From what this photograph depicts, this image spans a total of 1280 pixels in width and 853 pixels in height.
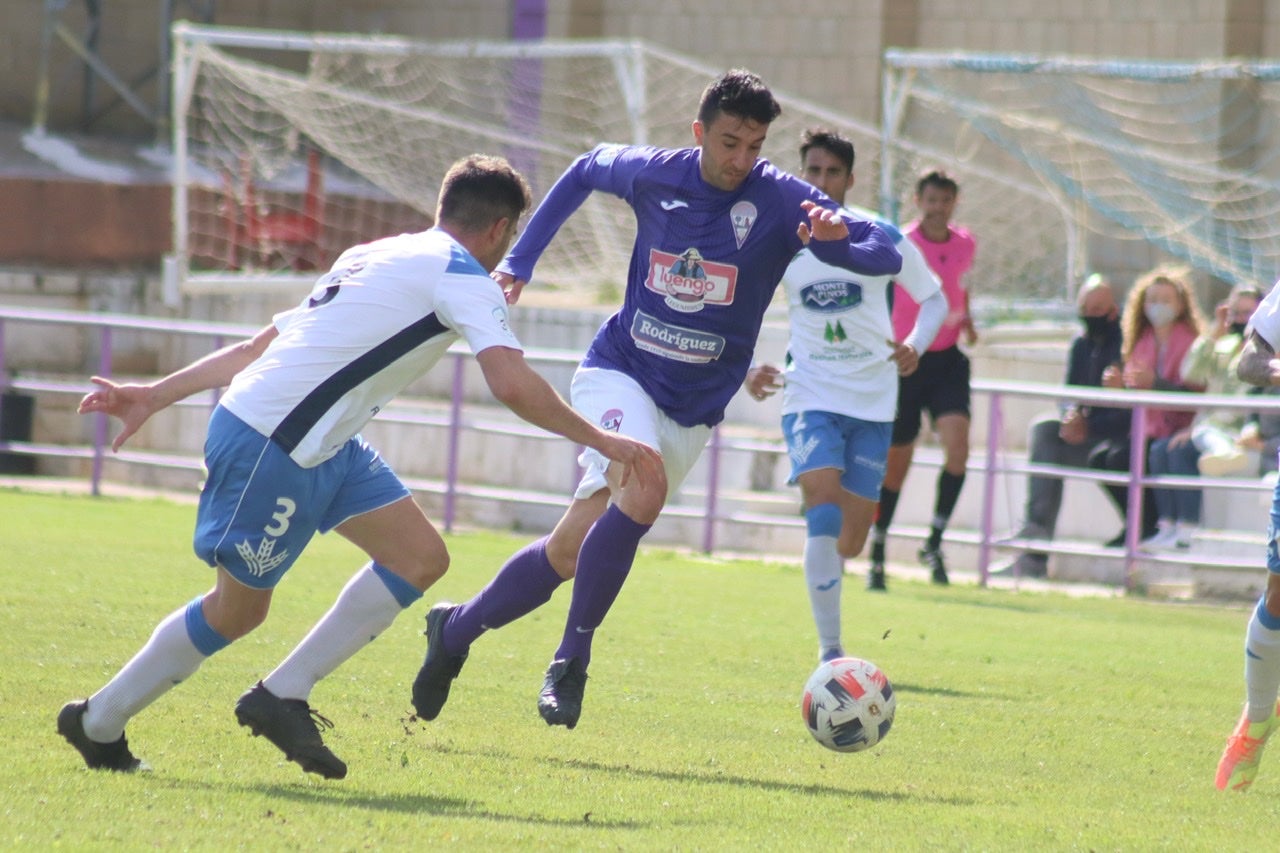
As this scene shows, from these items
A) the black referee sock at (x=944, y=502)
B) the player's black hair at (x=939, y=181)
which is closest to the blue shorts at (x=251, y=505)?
the player's black hair at (x=939, y=181)

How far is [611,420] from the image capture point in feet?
19.7

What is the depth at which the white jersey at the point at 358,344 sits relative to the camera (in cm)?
494

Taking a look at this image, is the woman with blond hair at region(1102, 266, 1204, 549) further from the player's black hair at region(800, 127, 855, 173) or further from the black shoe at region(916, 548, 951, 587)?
the player's black hair at region(800, 127, 855, 173)

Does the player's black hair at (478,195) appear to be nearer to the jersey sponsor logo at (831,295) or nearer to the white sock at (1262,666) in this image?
the white sock at (1262,666)

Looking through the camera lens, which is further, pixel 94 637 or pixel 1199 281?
pixel 1199 281

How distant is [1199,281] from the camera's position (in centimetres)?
2050

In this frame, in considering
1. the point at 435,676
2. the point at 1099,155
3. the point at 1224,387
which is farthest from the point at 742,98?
the point at 1099,155

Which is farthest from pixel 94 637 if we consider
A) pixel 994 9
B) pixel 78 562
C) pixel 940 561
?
pixel 994 9

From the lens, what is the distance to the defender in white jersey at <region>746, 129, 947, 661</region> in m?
7.98

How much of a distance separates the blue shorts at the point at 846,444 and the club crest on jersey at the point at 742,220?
6.59ft

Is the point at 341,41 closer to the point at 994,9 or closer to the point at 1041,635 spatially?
the point at 994,9

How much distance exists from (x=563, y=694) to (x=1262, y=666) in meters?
2.19

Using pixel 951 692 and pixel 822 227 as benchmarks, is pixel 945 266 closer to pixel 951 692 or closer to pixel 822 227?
pixel 951 692

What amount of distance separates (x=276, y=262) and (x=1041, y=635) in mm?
14216
